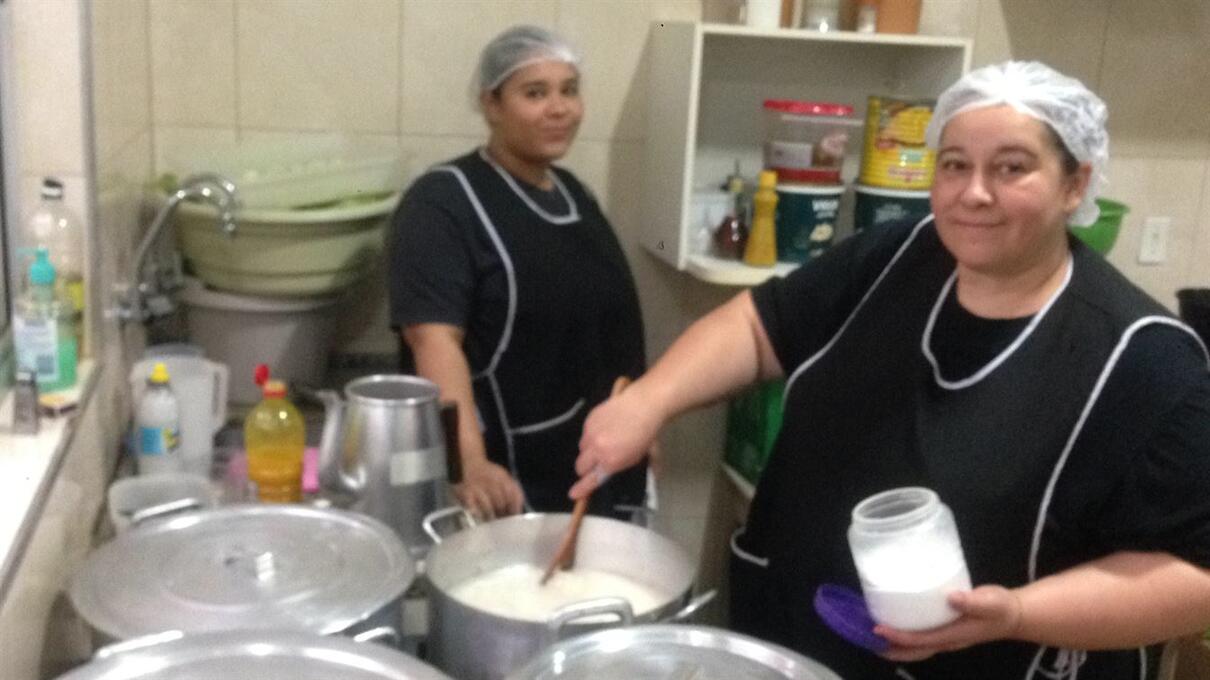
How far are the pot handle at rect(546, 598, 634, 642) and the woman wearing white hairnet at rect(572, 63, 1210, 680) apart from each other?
27cm

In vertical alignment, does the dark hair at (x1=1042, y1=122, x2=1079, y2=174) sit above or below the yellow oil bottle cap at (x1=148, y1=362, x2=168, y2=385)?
above

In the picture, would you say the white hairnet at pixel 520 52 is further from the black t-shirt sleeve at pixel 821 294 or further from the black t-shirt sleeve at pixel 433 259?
the black t-shirt sleeve at pixel 821 294

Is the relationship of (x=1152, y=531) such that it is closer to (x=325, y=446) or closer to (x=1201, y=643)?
(x=325, y=446)

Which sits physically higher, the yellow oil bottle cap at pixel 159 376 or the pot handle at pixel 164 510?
the yellow oil bottle cap at pixel 159 376

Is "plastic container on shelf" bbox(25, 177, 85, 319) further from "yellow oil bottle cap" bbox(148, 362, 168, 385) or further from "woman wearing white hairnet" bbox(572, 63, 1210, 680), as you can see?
"woman wearing white hairnet" bbox(572, 63, 1210, 680)

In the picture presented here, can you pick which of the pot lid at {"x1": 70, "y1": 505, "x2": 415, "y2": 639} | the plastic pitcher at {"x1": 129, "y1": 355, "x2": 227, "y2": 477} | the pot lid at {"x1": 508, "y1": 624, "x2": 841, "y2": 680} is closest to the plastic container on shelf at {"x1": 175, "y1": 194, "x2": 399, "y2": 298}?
the plastic pitcher at {"x1": 129, "y1": 355, "x2": 227, "y2": 477}

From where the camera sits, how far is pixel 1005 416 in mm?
1189

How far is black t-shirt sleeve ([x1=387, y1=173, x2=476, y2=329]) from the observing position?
180 centimetres

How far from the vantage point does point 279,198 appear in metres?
1.86

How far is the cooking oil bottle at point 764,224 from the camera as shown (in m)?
2.08

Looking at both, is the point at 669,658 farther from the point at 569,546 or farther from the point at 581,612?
the point at 569,546

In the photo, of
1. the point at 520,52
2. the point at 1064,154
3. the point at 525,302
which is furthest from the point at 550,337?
the point at 1064,154

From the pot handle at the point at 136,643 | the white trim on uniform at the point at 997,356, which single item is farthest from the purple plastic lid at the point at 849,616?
the pot handle at the point at 136,643

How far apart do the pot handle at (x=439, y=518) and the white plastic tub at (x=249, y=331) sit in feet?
2.43
